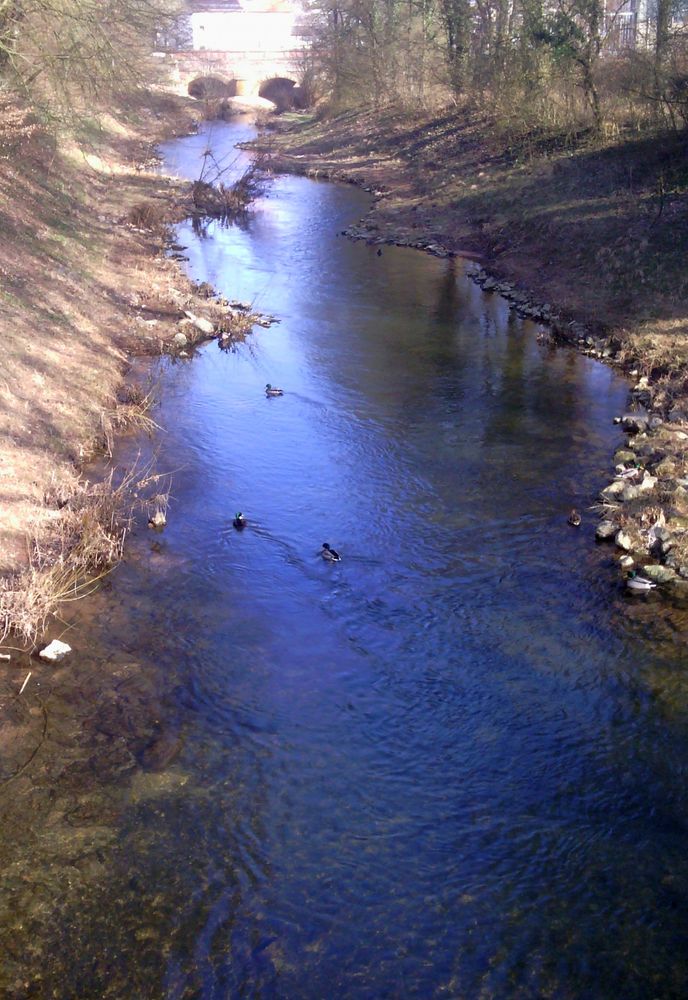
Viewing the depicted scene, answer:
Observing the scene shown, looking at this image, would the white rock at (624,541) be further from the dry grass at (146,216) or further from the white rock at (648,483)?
the dry grass at (146,216)

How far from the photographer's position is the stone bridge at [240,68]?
52.5 metres

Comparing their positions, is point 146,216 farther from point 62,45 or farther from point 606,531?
point 606,531

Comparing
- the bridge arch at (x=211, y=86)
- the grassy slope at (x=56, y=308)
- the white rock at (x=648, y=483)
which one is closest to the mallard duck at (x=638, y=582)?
the white rock at (x=648, y=483)

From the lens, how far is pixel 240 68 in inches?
2109

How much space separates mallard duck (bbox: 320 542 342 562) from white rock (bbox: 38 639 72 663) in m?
2.76

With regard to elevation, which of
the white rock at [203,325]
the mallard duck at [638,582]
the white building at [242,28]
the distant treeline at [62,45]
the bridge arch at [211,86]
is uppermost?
the white building at [242,28]

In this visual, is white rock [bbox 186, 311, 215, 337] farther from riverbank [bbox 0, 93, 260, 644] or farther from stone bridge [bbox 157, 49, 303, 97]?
stone bridge [bbox 157, 49, 303, 97]

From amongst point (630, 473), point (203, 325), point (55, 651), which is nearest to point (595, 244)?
point (203, 325)

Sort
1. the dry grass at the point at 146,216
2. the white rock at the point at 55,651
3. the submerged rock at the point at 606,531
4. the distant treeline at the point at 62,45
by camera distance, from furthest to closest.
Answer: the dry grass at the point at 146,216, the distant treeline at the point at 62,45, the submerged rock at the point at 606,531, the white rock at the point at 55,651

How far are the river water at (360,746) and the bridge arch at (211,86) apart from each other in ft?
154

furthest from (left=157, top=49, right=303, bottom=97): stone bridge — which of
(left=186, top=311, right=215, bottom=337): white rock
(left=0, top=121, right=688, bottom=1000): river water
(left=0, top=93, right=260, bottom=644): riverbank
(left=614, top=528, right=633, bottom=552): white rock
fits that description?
(left=614, top=528, right=633, bottom=552): white rock

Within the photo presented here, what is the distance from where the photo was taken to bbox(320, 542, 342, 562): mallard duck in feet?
31.6

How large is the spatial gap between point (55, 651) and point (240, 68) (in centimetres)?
5265

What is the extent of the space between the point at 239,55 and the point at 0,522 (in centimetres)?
5123
